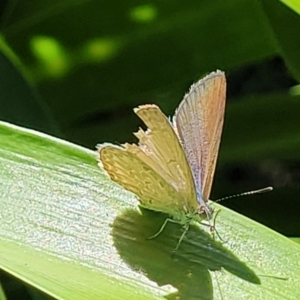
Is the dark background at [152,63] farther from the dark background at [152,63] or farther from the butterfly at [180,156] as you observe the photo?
the butterfly at [180,156]

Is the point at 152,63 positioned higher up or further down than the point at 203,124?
higher up

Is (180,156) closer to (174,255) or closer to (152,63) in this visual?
(174,255)

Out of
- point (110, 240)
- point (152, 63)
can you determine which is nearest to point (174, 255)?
point (110, 240)

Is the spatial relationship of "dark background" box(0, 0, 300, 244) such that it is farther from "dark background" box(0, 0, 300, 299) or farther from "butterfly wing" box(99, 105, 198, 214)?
"butterfly wing" box(99, 105, 198, 214)

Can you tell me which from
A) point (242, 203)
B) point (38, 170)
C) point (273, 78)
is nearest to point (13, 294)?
point (38, 170)

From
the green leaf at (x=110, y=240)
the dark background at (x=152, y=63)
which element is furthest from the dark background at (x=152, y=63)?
the green leaf at (x=110, y=240)

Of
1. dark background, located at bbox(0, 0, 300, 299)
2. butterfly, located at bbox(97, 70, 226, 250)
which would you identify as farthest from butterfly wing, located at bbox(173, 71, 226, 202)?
dark background, located at bbox(0, 0, 300, 299)

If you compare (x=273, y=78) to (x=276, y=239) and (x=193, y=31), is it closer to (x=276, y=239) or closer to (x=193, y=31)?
(x=193, y=31)
